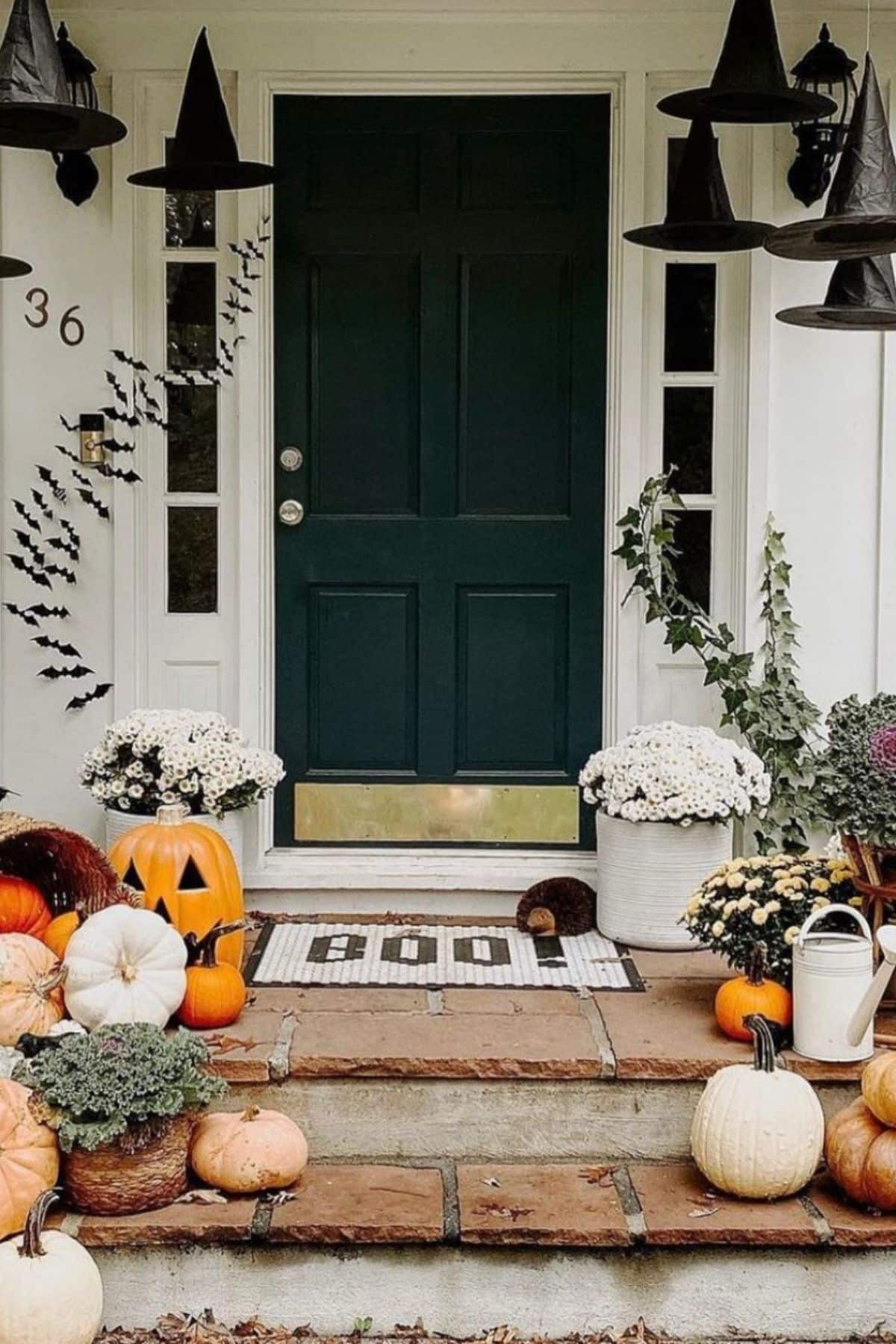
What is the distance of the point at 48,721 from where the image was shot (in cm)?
456

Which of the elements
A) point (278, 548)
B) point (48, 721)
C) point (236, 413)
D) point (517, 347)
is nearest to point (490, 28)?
point (517, 347)

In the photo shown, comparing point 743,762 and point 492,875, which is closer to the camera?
point 743,762

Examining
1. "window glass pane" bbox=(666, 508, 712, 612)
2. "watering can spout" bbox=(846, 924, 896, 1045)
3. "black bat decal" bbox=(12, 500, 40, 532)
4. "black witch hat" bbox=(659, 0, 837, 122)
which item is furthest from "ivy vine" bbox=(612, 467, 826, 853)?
"black bat decal" bbox=(12, 500, 40, 532)

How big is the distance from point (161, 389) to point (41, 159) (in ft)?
2.31

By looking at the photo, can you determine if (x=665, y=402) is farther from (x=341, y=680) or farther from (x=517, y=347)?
(x=341, y=680)

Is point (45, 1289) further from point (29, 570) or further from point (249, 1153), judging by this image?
point (29, 570)

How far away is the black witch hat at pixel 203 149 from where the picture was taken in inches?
157

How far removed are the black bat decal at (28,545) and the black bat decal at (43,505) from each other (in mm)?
80

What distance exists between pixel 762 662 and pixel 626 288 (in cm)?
112

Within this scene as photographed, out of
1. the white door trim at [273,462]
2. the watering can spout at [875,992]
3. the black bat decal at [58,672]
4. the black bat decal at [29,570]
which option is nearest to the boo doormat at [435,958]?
the white door trim at [273,462]

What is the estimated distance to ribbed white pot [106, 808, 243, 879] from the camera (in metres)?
4.17

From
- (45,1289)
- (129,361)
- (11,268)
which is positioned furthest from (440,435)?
(45,1289)

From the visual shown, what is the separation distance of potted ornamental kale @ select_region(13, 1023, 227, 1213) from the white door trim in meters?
1.43

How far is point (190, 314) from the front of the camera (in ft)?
14.9
